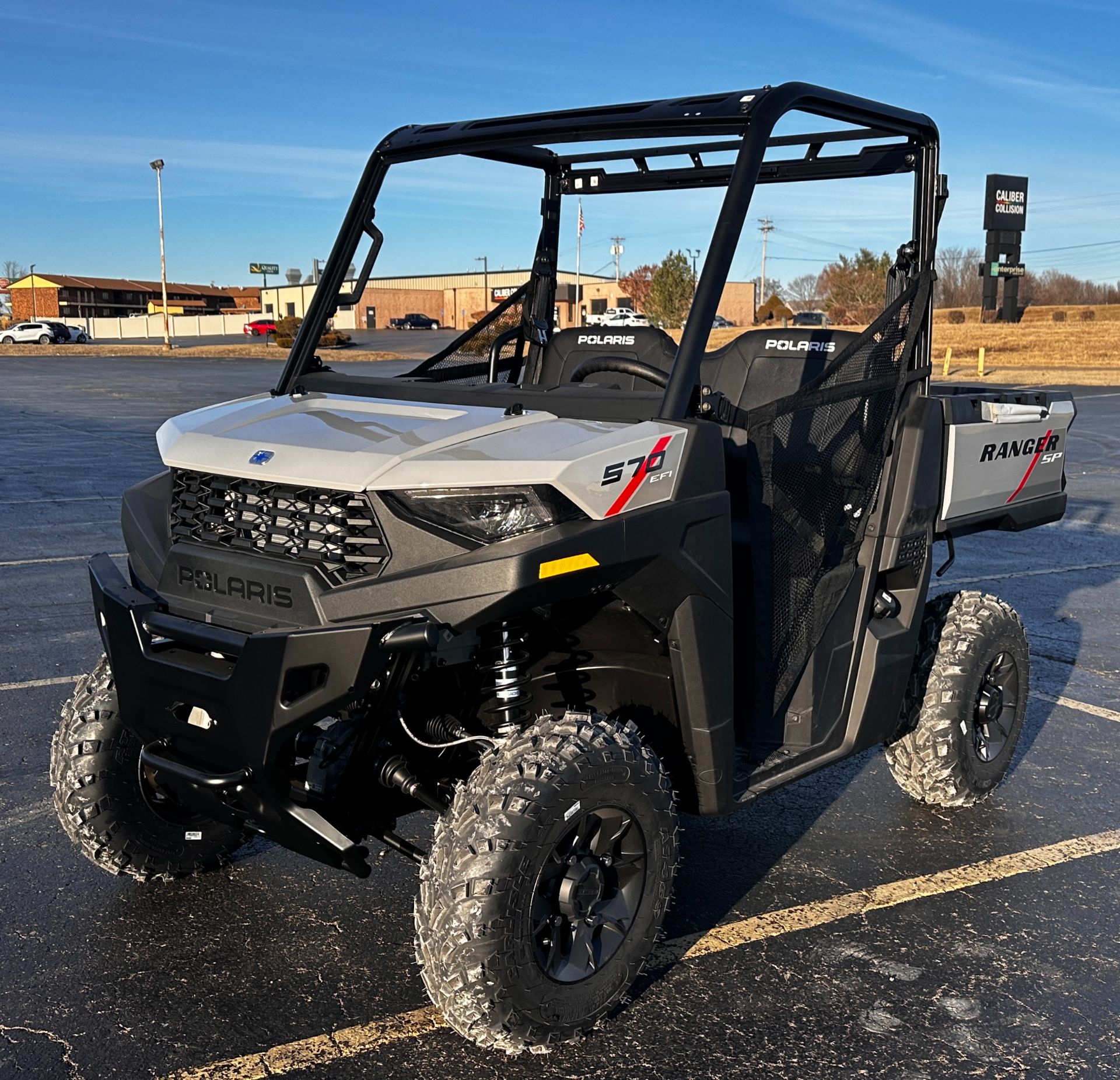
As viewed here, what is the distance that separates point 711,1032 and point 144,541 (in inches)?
76.1

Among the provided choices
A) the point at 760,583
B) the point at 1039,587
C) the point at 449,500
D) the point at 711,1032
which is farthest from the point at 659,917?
the point at 1039,587

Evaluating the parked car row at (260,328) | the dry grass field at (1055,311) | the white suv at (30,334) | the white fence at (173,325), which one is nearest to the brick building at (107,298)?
the white fence at (173,325)

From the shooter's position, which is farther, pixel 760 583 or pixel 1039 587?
pixel 1039 587

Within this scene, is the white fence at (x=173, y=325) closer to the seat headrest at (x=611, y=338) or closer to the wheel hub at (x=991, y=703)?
the seat headrest at (x=611, y=338)

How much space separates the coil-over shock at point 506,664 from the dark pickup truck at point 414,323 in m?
68.8

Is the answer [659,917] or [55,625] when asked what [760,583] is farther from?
[55,625]

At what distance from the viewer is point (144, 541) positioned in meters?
3.43

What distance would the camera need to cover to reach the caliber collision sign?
50.2 meters

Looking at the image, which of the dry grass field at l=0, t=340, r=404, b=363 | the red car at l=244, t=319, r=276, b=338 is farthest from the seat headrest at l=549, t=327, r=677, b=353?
the red car at l=244, t=319, r=276, b=338

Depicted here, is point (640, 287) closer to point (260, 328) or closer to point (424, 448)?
point (424, 448)

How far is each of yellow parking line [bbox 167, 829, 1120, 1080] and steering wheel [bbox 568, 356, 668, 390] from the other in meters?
1.59

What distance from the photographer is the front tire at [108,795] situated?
3746 mm

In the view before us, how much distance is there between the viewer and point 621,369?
3.97m

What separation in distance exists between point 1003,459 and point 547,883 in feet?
8.68
